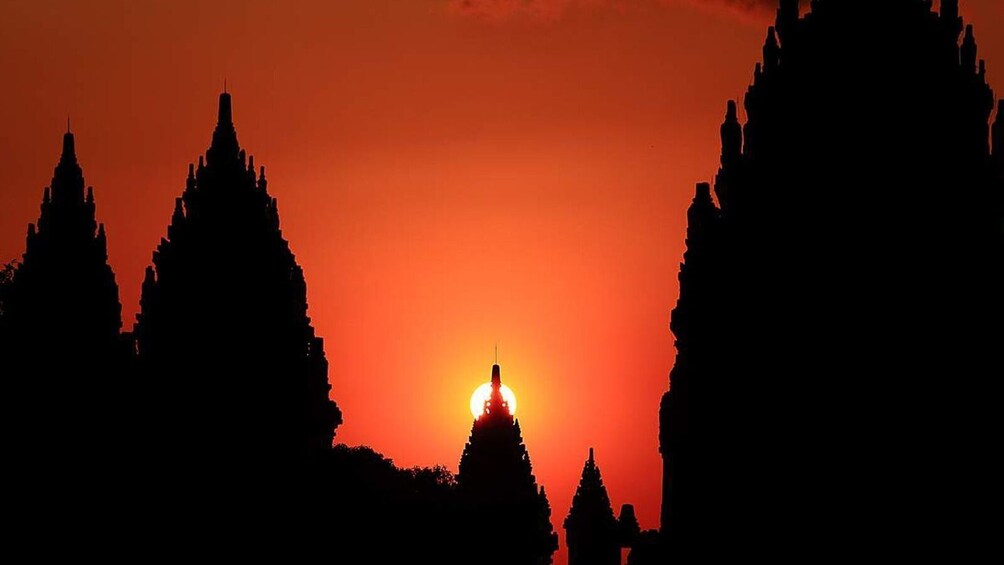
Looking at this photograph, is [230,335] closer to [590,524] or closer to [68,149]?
[68,149]

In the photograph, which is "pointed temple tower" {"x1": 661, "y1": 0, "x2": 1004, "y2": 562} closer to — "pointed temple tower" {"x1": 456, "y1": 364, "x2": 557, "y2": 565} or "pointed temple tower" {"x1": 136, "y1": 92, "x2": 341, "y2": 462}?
"pointed temple tower" {"x1": 136, "y1": 92, "x2": 341, "y2": 462}

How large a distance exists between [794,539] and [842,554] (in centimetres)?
146

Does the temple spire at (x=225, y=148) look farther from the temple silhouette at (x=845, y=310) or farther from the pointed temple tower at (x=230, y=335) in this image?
the temple silhouette at (x=845, y=310)

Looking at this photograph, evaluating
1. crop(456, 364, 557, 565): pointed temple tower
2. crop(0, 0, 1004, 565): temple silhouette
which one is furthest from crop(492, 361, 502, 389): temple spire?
crop(0, 0, 1004, 565): temple silhouette

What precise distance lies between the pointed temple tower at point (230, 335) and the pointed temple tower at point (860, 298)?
28.8 m

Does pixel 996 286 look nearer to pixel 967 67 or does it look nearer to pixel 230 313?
pixel 967 67

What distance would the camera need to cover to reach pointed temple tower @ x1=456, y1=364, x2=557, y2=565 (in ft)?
355

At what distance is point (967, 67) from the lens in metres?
52.8

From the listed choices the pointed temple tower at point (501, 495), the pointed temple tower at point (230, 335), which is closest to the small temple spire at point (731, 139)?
the pointed temple tower at point (230, 335)

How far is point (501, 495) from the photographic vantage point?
5167 inches

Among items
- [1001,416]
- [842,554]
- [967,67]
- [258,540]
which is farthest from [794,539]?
[258,540]

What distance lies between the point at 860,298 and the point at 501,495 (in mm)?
81438

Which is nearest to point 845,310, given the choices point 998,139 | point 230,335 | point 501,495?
point 998,139

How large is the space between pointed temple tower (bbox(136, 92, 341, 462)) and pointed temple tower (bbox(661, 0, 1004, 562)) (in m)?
28.8
